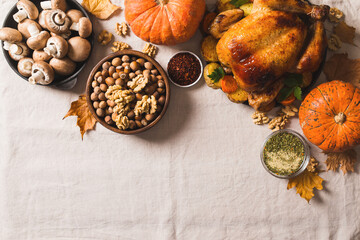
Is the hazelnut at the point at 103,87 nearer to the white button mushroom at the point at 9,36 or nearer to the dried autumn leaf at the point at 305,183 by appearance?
the white button mushroom at the point at 9,36

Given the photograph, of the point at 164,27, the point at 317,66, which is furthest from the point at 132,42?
the point at 317,66

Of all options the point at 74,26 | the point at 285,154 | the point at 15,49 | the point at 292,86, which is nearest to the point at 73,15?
the point at 74,26

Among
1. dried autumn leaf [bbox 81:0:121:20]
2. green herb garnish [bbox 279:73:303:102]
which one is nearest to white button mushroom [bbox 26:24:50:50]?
dried autumn leaf [bbox 81:0:121:20]

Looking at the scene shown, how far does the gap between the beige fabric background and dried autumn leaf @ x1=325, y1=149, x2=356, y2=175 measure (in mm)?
35

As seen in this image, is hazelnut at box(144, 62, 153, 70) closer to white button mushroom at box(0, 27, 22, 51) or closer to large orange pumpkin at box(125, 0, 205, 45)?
large orange pumpkin at box(125, 0, 205, 45)

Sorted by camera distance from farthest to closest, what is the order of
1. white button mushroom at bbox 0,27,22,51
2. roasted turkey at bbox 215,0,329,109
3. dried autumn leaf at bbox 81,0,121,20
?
1. dried autumn leaf at bbox 81,0,121,20
2. white button mushroom at bbox 0,27,22,51
3. roasted turkey at bbox 215,0,329,109

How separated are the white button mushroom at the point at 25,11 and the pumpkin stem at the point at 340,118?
1208mm

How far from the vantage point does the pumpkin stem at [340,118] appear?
3.54 feet

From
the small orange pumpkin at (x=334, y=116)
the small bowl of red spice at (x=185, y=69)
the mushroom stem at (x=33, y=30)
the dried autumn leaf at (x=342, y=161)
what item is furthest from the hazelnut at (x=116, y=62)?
the dried autumn leaf at (x=342, y=161)

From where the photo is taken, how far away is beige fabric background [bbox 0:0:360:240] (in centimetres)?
128

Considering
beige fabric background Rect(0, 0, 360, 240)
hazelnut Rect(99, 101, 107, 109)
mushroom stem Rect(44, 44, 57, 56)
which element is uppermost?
mushroom stem Rect(44, 44, 57, 56)

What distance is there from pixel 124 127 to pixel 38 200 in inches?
22.4

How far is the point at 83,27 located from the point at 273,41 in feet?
2.31

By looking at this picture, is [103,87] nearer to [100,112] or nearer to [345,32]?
[100,112]
